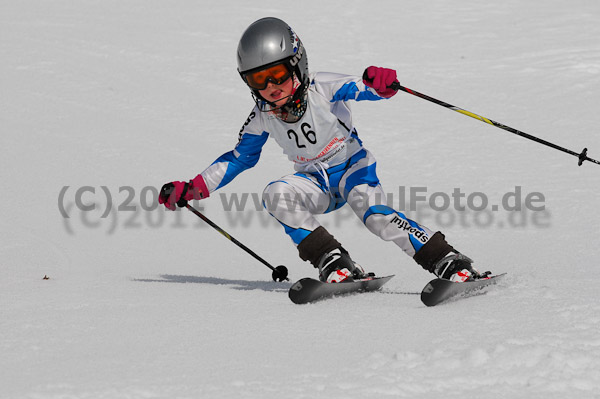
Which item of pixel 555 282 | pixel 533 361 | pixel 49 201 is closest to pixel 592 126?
pixel 555 282

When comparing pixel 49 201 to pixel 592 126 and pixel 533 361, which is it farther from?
pixel 592 126

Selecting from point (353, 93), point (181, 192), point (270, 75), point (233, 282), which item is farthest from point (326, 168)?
point (233, 282)

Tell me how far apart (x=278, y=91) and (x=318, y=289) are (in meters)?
1.25

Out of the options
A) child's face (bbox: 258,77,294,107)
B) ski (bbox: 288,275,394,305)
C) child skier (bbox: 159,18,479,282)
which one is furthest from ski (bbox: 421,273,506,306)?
child's face (bbox: 258,77,294,107)

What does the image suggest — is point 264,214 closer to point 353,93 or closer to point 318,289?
point 353,93

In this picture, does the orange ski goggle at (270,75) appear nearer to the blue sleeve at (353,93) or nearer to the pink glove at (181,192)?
the blue sleeve at (353,93)

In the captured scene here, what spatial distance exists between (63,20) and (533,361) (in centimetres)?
1324

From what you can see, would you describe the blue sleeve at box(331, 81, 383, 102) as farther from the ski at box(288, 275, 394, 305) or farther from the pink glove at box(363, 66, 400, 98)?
the ski at box(288, 275, 394, 305)

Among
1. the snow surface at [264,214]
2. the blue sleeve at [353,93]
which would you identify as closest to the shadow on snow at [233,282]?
the snow surface at [264,214]

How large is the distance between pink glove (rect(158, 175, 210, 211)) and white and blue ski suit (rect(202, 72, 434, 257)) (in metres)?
0.38

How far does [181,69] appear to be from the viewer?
39.6 ft

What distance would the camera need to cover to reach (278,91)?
4406 mm

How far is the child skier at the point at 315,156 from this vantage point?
4340 millimetres

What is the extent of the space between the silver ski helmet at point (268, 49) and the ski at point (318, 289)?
1.22m
